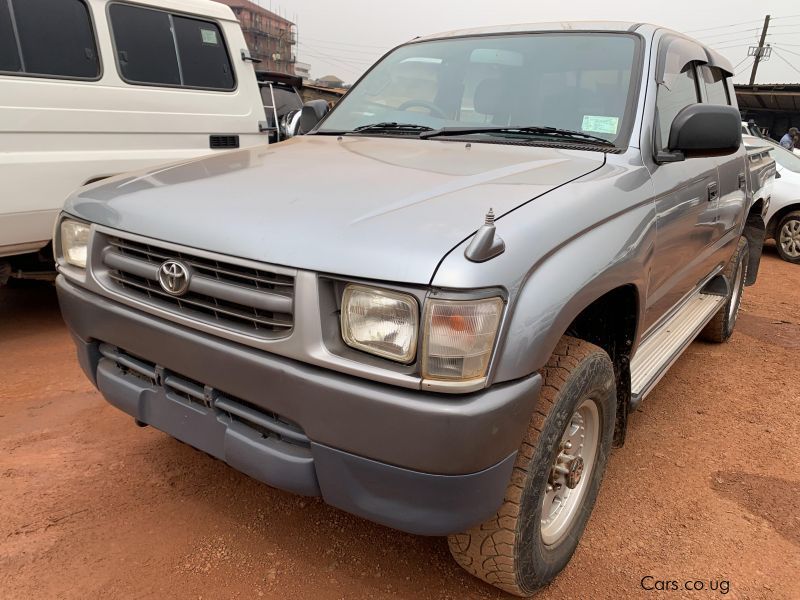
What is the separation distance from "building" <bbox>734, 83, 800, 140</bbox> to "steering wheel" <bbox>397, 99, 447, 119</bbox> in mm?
17613

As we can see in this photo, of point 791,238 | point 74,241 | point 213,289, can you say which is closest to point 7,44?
point 74,241

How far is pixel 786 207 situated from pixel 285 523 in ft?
29.1

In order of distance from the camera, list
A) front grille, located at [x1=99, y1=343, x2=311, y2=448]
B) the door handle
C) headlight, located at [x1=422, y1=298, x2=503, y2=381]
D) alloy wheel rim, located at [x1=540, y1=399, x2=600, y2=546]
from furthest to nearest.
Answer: the door handle
alloy wheel rim, located at [x1=540, y1=399, x2=600, y2=546]
front grille, located at [x1=99, y1=343, x2=311, y2=448]
headlight, located at [x1=422, y1=298, x2=503, y2=381]

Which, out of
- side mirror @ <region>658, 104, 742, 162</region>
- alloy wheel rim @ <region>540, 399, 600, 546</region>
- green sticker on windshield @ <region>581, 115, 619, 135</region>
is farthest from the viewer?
green sticker on windshield @ <region>581, 115, 619, 135</region>

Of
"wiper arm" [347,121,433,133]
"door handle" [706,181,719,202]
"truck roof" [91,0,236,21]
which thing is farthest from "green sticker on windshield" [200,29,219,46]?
"door handle" [706,181,719,202]

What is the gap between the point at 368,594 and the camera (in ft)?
6.75

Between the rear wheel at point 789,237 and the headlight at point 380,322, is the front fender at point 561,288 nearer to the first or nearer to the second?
the headlight at point 380,322

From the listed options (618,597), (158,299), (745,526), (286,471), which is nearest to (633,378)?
(745,526)

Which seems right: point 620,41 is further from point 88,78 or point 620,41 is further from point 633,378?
point 88,78

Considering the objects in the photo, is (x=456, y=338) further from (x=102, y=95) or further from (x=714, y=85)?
(x=102, y=95)

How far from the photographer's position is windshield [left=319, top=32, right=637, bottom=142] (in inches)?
103

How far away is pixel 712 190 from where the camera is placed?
3.15m

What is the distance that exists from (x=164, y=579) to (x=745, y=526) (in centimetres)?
228

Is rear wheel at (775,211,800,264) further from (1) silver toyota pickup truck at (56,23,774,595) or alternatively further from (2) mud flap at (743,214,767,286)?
(1) silver toyota pickup truck at (56,23,774,595)
